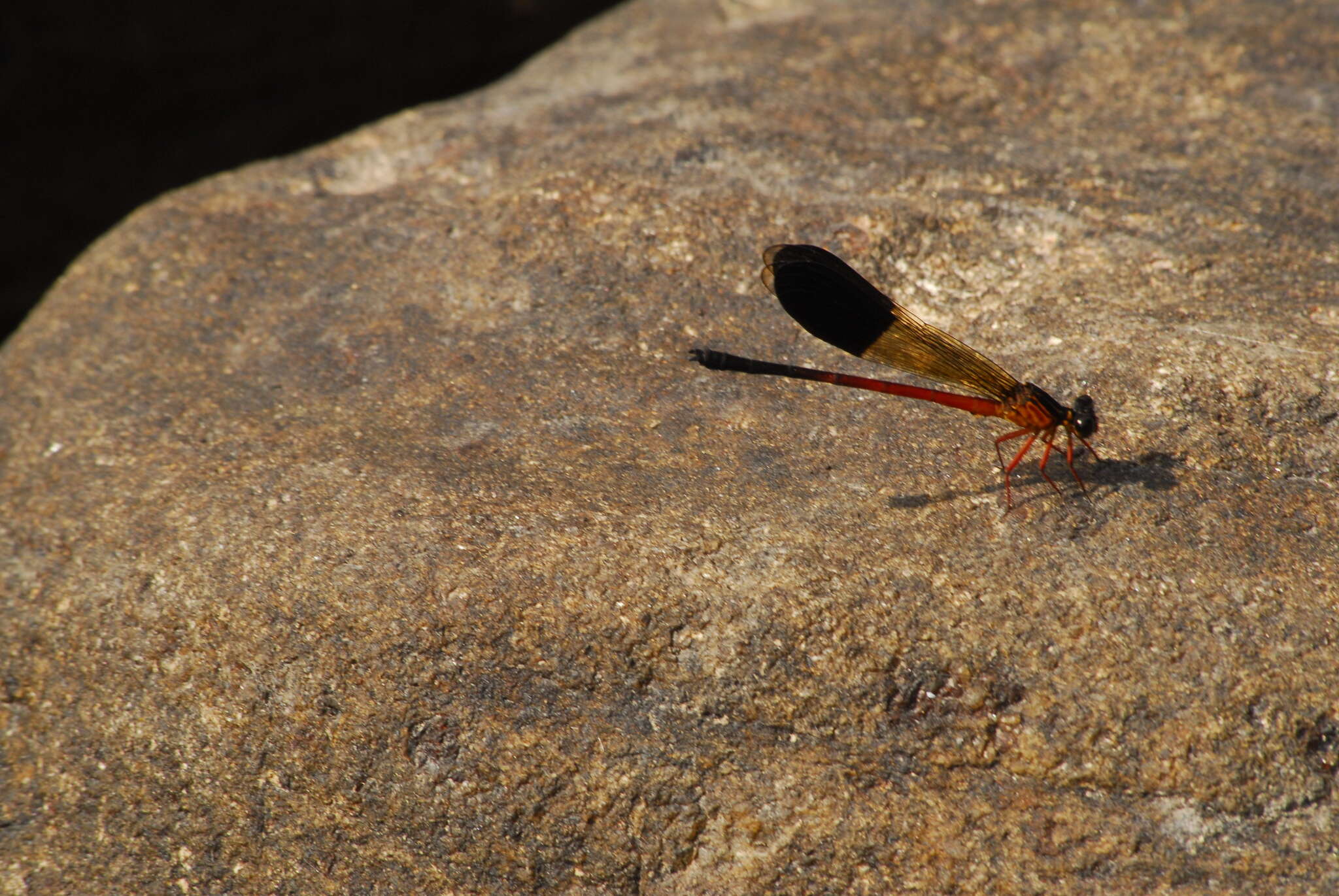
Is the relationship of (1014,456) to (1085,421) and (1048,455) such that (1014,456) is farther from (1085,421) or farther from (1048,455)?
(1085,421)

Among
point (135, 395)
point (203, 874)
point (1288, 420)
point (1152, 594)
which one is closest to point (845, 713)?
point (1152, 594)

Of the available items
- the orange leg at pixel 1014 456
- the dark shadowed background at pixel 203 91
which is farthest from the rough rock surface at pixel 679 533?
the dark shadowed background at pixel 203 91

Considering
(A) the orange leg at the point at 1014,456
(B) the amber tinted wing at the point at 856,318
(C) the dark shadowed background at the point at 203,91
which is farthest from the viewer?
(C) the dark shadowed background at the point at 203,91

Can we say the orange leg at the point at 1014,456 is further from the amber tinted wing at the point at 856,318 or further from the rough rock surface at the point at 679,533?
the amber tinted wing at the point at 856,318

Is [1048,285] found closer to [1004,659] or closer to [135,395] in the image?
[1004,659]

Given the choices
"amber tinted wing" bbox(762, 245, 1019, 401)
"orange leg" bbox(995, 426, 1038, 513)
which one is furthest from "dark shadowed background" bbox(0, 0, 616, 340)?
"orange leg" bbox(995, 426, 1038, 513)

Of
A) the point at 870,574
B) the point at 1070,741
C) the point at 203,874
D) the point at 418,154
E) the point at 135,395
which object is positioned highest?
the point at 418,154
